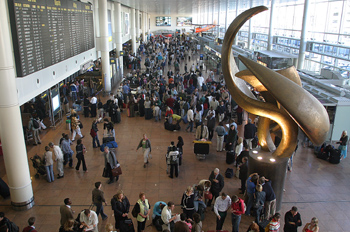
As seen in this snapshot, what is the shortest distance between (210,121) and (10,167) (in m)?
7.24

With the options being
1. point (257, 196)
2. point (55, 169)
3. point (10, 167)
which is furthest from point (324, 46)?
point (10, 167)

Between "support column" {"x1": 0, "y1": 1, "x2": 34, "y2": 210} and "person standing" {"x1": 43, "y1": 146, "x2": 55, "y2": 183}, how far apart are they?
1.08 meters

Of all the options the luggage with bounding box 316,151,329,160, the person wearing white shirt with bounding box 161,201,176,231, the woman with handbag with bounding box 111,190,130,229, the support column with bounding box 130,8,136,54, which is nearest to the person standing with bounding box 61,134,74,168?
the woman with handbag with bounding box 111,190,130,229

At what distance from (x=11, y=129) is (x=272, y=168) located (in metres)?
6.27

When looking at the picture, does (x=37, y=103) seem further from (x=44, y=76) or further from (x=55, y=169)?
(x=55, y=169)

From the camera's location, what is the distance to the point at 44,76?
10.3 meters

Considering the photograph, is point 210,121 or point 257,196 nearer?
point 257,196

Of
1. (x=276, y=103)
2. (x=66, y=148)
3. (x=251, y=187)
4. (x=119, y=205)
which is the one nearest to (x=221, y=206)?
(x=251, y=187)

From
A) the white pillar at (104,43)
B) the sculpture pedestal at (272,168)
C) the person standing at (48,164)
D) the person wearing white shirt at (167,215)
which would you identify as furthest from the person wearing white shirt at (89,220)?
the white pillar at (104,43)

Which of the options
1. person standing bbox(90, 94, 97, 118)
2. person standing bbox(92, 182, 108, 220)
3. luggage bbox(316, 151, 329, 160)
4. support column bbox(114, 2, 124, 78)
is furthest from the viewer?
support column bbox(114, 2, 124, 78)

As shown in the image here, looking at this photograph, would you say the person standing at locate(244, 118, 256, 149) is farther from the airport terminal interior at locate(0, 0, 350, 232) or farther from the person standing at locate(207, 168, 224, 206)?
the person standing at locate(207, 168, 224, 206)

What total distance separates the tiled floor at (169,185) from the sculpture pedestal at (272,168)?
0.72 metres

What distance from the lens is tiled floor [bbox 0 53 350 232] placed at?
757 cm

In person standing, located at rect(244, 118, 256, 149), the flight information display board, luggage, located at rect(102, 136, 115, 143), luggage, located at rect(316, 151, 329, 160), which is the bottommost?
luggage, located at rect(316, 151, 329, 160)
